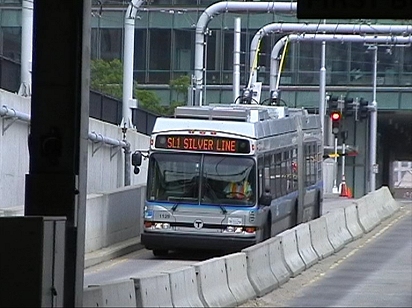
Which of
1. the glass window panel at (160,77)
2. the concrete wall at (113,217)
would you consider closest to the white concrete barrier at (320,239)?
the concrete wall at (113,217)

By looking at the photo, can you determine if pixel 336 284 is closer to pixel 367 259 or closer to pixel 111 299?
pixel 367 259

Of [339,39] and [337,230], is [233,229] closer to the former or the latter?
[337,230]

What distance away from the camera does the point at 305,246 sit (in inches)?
1046

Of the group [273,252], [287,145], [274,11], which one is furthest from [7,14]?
[273,252]

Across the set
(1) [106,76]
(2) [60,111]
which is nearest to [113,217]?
(2) [60,111]

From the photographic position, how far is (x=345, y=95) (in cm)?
7681

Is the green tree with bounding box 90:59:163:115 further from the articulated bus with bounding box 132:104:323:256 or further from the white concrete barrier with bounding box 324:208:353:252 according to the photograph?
the articulated bus with bounding box 132:104:323:256

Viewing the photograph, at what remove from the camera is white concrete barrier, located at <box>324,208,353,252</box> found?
100 feet

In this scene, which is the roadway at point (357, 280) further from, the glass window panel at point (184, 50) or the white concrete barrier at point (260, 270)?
the glass window panel at point (184, 50)

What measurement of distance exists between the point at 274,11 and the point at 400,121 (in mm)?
46741

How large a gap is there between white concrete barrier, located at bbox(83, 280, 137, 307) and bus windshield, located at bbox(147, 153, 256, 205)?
→ 45.4 feet

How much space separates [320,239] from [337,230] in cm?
331

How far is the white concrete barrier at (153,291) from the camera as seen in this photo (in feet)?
46.7

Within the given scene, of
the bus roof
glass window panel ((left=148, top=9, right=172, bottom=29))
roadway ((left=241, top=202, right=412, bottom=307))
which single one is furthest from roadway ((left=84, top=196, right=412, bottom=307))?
glass window panel ((left=148, top=9, right=172, bottom=29))
